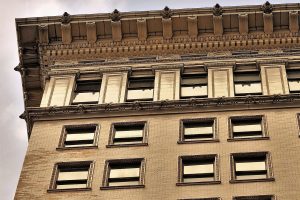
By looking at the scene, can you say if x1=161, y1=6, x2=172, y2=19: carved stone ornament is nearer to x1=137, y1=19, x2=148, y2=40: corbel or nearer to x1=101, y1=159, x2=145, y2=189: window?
x1=137, y1=19, x2=148, y2=40: corbel

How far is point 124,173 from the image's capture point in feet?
123

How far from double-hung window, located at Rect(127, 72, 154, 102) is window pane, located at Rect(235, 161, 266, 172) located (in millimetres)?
7482

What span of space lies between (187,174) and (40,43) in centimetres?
1476

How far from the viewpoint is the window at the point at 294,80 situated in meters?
42.6

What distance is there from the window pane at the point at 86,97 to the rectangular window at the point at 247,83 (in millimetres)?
6895

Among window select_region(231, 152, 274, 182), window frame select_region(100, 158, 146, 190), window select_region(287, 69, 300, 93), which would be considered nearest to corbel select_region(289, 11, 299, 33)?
window select_region(287, 69, 300, 93)

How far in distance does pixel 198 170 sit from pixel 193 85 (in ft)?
24.9

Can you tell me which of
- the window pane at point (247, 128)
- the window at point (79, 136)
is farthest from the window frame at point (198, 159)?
the window at point (79, 136)

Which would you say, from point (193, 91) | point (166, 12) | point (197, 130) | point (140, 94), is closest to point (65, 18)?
point (166, 12)

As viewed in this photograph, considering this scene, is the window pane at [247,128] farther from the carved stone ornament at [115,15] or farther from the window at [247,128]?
the carved stone ornament at [115,15]

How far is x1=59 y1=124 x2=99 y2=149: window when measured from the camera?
39.9m

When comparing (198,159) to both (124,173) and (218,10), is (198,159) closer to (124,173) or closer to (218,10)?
(124,173)

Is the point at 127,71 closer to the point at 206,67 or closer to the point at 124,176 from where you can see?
the point at 206,67

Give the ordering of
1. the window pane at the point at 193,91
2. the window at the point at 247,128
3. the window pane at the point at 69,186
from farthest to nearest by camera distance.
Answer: the window pane at the point at 193,91 → the window at the point at 247,128 → the window pane at the point at 69,186
